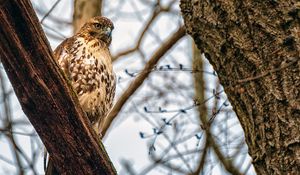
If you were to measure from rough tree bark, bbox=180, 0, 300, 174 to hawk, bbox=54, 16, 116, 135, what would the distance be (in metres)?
2.08

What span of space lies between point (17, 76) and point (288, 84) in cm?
124

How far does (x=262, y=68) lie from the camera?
2.37 meters

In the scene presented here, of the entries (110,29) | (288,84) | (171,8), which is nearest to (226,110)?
(110,29)

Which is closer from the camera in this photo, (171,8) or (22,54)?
(22,54)

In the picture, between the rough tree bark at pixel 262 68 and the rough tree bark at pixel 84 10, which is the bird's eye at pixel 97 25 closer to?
the rough tree bark at pixel 84 10

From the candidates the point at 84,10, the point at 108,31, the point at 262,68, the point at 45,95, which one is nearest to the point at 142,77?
the point at 108,31

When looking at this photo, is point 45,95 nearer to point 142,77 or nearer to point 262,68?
point 262,68

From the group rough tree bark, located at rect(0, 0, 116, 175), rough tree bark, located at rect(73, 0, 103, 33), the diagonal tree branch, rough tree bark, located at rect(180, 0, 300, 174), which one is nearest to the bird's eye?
the diagonal tree branch

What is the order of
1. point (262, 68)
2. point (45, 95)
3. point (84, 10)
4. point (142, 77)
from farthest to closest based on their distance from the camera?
point (84, 10) → point (142, 77) → point (45, 95) → point (262, 68)

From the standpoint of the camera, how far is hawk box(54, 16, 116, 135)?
448cm

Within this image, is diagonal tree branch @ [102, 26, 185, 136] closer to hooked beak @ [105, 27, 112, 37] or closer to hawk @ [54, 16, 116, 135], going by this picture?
hooked beak @ [105, 27, 112, 37]

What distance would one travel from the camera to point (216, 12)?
8.25ft

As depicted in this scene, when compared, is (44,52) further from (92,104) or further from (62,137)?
(92,104)

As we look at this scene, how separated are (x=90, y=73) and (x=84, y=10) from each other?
181cm
